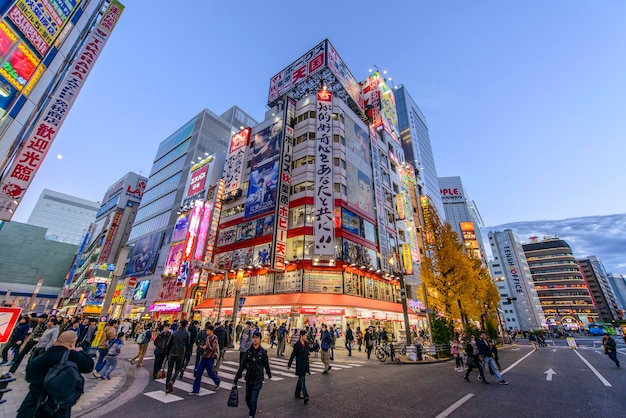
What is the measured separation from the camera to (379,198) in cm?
3450

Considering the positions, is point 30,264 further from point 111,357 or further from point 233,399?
point 233,399

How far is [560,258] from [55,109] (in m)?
142

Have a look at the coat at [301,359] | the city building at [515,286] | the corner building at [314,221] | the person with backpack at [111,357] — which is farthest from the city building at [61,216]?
the city building at [515,286]

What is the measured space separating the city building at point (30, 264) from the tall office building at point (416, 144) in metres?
104

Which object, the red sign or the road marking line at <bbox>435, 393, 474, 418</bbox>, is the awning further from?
the red sign

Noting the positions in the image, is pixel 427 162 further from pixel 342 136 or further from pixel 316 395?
pixel 316 395

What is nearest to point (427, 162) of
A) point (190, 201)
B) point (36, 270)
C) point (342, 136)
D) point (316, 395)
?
point (342, 136)

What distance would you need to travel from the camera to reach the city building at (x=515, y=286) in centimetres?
8928

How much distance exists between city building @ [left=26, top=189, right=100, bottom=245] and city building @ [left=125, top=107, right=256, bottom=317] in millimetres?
132729

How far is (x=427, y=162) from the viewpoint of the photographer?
77.8 meters

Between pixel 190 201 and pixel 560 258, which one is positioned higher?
pixel 560 258

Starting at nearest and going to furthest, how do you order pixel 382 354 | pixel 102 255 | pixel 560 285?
pixel 382 354 < pixel 102 255 < pixel 560 285

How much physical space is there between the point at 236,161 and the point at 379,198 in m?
20.9

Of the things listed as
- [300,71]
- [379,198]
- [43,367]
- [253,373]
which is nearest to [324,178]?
[379,198]
